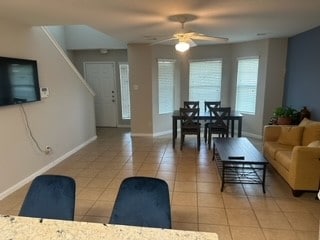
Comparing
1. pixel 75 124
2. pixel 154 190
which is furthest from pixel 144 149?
pixel 154 190

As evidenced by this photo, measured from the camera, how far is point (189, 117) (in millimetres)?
5246

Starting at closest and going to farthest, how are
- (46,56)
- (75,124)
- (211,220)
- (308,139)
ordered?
(211,220)
(308,139)
(46,56)
(75,124)

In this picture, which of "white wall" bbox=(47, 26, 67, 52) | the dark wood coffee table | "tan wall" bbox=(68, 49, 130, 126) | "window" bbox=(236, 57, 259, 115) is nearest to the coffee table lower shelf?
the dark wood coffee table

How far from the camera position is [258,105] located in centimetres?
599

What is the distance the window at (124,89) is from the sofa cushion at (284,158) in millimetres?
4818

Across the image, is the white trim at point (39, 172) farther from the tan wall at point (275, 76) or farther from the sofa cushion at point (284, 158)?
the tan wall at point (275, 76)

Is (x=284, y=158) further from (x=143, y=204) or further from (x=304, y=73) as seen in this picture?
(x=143, y=204)

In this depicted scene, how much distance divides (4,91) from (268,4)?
342 cm

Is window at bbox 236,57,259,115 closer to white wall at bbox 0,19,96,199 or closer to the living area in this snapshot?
the living area

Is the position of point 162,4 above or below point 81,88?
above

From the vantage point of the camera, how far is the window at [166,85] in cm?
648

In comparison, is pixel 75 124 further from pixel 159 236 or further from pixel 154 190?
pixel 159 236

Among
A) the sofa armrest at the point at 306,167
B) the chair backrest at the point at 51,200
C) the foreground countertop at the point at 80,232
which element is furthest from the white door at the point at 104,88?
→ the foreground countertop at the point at 80,232

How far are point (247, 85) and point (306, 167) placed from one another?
358 cm
